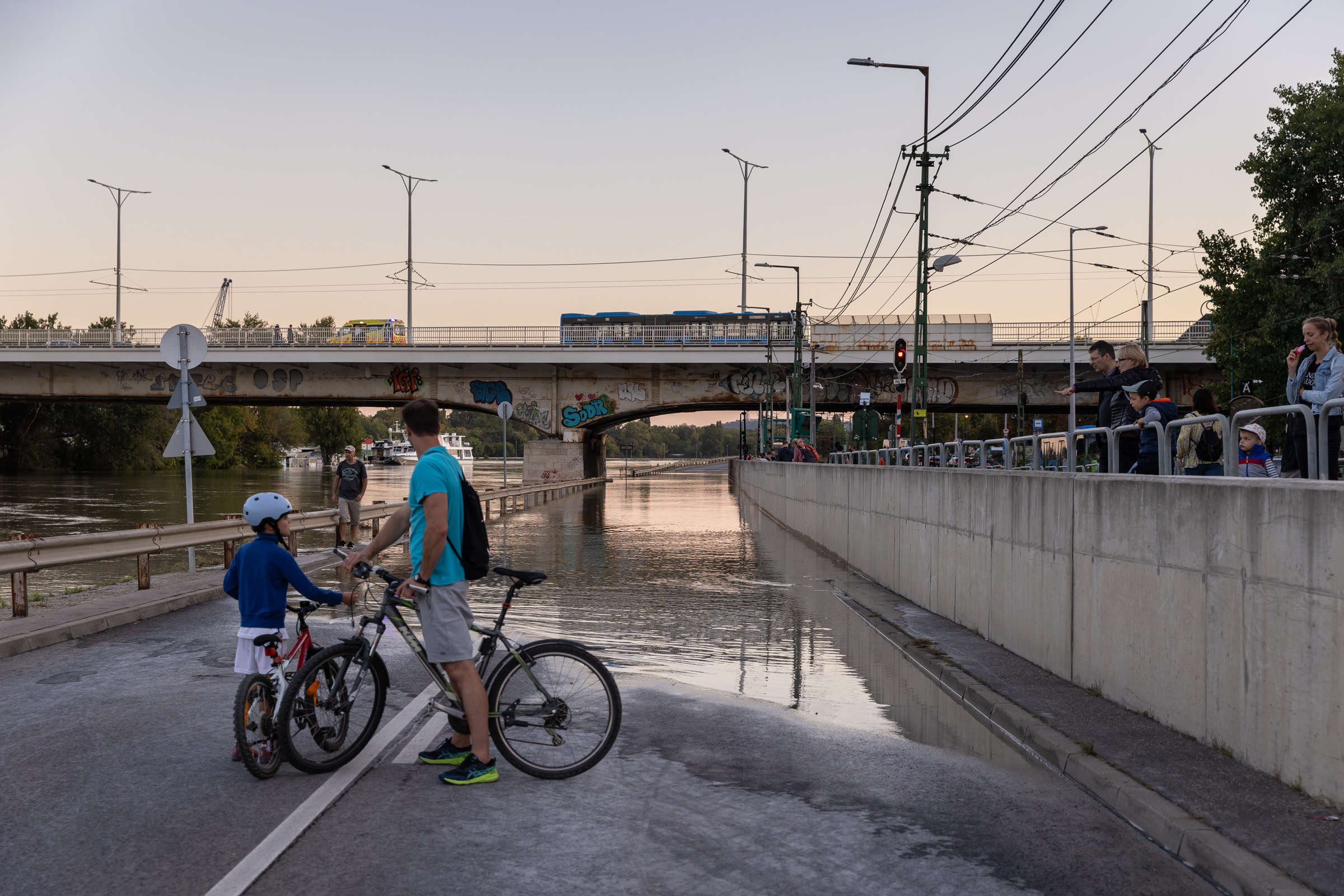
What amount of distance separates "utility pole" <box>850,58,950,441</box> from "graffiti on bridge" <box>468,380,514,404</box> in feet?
123

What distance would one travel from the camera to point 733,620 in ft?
40.5

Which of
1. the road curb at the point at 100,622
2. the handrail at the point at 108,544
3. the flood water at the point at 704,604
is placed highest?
the handrail at the point at 108,544

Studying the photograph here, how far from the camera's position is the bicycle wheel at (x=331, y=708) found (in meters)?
5.77

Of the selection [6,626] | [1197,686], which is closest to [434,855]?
[1197,686]

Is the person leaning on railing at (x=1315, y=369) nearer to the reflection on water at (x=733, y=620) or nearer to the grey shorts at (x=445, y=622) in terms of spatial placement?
the reflection on water at (x=733, y=620)

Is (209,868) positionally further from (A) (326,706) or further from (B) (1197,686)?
(B) (1197,686)

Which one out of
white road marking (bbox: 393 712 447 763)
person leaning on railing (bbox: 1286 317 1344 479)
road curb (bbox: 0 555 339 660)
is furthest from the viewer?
road curb (bbox: 0 555 339 660)

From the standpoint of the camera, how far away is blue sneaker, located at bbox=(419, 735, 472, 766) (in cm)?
600

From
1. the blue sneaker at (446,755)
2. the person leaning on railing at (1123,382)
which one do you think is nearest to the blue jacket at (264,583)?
the blue sneaker at (446,755)

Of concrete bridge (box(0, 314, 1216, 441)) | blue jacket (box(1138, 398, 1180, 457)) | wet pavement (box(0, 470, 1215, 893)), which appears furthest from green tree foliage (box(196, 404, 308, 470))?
blue jacket (box(1138, 398, 1180, 457))

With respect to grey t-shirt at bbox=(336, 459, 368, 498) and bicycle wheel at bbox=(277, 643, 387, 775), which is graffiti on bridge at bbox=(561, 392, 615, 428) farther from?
bicycle wheel at bbox=(277, 643, 387, 775)

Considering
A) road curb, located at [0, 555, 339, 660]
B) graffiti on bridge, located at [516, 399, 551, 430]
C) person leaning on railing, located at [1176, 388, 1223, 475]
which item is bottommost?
road curb, located at [0, 555, 339, 660]

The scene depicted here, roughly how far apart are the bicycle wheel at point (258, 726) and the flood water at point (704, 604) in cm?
108

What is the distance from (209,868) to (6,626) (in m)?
7.26
